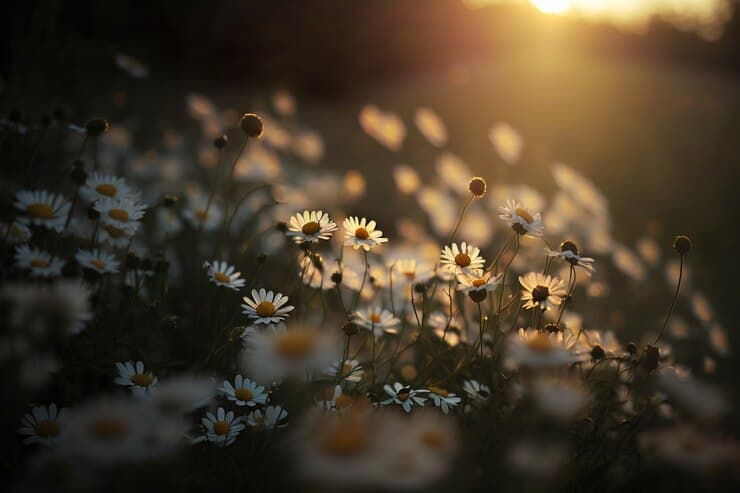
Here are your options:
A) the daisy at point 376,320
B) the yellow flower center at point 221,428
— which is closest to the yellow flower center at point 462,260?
the daisy at point 376,320

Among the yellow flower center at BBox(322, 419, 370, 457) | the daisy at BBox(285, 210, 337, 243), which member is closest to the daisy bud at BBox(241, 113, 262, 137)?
the daisy at BBox(285, 210, 337, 243)

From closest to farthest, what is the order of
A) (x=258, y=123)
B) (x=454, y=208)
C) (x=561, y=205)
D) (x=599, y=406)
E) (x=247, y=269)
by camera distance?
(x=599, y=406) → (x=258, y=123) → (x=247, y=269) → (x=561, y=205) → (x=454, y=208)

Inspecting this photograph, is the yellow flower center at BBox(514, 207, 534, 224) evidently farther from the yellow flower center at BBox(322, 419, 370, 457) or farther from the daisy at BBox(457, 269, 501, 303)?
the yellow flower center at BBox(322, 419, 370, 457)

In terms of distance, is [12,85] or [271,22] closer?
[12,85]

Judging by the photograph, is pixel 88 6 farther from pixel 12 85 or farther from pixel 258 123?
pixel 258 123

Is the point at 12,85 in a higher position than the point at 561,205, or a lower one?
lower

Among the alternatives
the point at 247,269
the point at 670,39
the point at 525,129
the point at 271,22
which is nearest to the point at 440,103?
the point at 525,129

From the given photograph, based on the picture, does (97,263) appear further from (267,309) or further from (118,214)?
(267,309)
